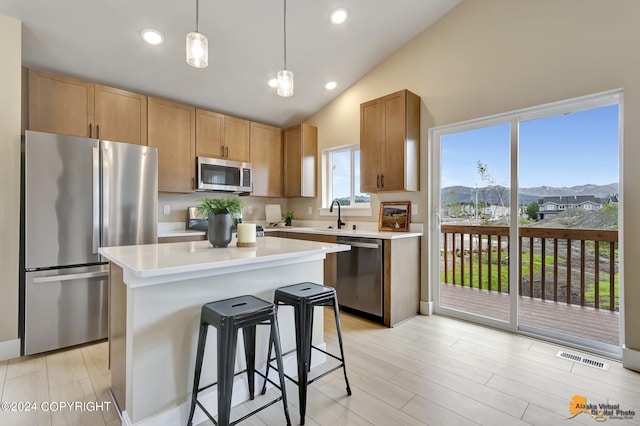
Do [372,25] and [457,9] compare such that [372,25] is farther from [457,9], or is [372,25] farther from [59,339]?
[59,339]

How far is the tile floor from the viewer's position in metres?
1.70

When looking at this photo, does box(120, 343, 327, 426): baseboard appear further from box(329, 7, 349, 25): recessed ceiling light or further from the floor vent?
box(329, 7, 349, 25): recessed ceiling light

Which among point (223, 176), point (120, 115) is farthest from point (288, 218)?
point (120, 115)

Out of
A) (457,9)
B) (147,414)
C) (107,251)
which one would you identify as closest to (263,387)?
(147,414)

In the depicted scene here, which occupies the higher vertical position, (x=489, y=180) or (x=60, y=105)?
(x=60, y=105)

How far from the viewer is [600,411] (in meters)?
1.75

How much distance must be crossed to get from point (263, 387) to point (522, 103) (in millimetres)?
3165

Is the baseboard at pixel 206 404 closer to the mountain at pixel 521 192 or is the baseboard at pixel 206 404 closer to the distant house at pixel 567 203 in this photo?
the mountain at pixel 521 192

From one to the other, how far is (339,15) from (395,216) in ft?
7.28

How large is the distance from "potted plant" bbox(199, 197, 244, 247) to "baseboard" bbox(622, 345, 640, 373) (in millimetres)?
3005

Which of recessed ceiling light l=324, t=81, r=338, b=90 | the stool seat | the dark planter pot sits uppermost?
recessed ceiling light l=324, t=81, r=338, b=90

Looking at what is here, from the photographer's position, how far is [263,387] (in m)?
1.90

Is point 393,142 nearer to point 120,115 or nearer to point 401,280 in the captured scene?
point 401,280

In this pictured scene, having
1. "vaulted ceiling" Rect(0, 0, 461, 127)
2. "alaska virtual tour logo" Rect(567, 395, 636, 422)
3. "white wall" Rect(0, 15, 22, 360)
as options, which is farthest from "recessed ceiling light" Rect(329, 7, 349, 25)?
"alaska virtual tour logo" Rect(567, 395, 636, 422)
